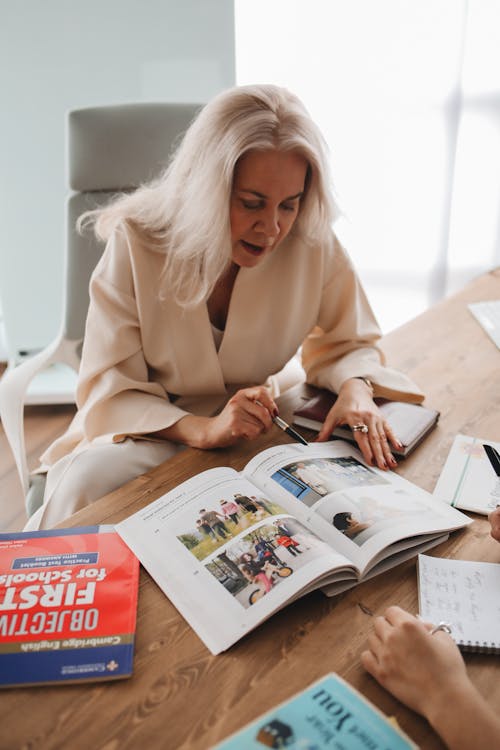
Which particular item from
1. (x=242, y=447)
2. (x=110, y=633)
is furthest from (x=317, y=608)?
(x=242, y=447)

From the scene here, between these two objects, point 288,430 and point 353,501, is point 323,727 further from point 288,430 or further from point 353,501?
point 288,430

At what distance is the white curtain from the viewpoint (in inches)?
106

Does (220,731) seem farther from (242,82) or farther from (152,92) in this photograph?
(242,82)

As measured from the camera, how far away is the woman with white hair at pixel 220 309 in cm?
118

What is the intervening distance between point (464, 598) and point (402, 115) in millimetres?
2523

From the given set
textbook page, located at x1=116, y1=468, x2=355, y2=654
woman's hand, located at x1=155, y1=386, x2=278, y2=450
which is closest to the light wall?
woman's hand, located at x1=155, y1=386, x2=278, y2=450

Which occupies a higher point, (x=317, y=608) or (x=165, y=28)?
(x=165, y=28)

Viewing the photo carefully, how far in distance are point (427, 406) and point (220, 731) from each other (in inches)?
32.6

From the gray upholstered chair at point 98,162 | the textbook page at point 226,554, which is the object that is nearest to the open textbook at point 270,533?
the textbook page at point 226,554

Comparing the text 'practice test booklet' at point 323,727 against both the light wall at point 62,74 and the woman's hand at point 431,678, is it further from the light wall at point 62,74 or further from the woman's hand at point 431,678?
the light wall at point 62,74

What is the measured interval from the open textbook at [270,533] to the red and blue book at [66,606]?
44 mm

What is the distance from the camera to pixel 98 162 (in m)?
1.70

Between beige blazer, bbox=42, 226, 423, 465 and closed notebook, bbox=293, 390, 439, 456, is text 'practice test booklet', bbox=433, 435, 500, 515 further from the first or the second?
beige blazer, bbox=42, 226, 423, 465

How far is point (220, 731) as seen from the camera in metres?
0.64
